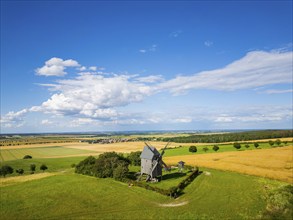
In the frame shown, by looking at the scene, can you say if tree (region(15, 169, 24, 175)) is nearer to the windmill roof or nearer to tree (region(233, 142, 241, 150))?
the windmill roof

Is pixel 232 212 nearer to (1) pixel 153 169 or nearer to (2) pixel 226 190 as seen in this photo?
(2) pixel 226 190

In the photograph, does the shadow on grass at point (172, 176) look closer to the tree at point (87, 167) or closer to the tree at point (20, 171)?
the tree at point (87, 167)

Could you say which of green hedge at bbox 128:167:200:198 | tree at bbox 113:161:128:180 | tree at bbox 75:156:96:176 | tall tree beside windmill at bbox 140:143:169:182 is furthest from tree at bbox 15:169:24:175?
green hedge at bbox 128:167:200:198

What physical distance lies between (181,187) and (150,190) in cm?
627

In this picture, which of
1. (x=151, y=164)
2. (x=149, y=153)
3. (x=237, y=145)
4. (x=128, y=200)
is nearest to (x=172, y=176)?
(x=151, y=164)

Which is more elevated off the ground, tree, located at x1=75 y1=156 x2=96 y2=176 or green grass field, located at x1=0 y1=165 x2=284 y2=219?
tree, located at x1=75 y1=156 x2=96 y2=176

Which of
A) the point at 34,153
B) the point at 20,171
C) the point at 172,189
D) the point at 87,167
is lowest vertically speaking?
the point at 20,171

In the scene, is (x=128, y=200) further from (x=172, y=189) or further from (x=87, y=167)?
(x=87, y=167)

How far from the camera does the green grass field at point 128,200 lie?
33.7 meters

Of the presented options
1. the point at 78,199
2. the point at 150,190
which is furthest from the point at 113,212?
the point at 150,190

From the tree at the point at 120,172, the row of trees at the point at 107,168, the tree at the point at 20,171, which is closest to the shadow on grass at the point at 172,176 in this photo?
the tree at the point at 120,172

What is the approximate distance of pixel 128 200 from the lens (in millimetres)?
40500

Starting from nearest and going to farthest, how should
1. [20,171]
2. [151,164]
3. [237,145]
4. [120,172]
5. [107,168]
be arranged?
[151,164] < [120,172] < [107,168] < [20,171] < [237,145]

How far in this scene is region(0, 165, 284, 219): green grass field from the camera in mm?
33719
